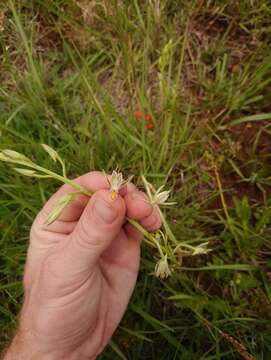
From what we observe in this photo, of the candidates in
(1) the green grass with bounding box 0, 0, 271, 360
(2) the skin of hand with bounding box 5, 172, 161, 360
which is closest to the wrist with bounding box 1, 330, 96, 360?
(2) the skin of hand with bounding box 5, 172, 161, 360

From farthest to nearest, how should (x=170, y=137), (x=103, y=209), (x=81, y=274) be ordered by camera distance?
(x=170, y=137) < (x=81, y=274) < (x=103, y=209)

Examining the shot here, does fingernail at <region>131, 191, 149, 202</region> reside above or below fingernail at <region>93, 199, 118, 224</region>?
below

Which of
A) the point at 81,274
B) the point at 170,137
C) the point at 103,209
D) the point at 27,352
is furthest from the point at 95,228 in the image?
the point at 170,137

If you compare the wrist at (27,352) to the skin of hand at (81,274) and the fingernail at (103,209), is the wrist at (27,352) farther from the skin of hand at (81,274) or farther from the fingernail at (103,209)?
the fingernail at (103,209)

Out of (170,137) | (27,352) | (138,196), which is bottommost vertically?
(27,352)

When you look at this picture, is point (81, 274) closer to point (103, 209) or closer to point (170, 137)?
point (103, 209)

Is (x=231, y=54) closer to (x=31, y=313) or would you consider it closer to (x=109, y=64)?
(x=109, y=64)

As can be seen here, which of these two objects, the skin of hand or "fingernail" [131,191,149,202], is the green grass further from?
"fingernail" [131,191,149,202]

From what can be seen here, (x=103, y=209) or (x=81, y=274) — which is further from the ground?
(x=103, y=209)

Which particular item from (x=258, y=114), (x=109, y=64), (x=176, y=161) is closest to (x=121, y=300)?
(x=176, y=161)
